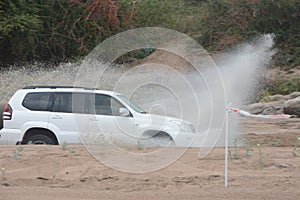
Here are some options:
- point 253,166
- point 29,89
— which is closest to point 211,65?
point 29,89

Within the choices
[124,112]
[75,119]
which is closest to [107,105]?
[124,112]

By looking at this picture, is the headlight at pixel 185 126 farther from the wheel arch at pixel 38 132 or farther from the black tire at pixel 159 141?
the wheel arch at pixel 38 132

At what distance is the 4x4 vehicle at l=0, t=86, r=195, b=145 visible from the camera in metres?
14.1

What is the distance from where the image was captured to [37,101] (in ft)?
49.1

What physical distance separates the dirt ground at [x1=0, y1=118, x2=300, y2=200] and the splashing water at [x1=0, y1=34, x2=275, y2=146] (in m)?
4.52

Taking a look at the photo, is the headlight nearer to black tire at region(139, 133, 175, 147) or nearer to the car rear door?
black tire at region(139, 133, 175, 147)

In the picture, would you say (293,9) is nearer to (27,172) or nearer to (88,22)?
(88,22)

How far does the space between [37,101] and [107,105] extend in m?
1.65

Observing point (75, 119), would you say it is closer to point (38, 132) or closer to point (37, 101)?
point (38, 132)

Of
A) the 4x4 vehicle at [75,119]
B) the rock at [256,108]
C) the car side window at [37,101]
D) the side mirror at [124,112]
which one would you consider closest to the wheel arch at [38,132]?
the 4x4 vehicle at [75,119]

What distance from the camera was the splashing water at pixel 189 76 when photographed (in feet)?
55.6

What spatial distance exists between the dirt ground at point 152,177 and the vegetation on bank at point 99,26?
15966 millimetres

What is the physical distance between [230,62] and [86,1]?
7.04 metres

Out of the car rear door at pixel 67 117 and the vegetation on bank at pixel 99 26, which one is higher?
the vegetation on bank at pixel 99 26
